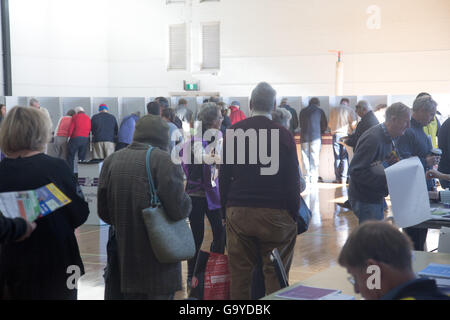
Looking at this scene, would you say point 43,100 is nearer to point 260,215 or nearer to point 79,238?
point 79,238

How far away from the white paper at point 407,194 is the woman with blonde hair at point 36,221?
75.1 inches

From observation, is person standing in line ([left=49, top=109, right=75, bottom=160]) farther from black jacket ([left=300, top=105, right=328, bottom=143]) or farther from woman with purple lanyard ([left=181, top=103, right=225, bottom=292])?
woman with purple lanyard ([left=181, top=103, right=225, bottom=292])

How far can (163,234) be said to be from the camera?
124 inches

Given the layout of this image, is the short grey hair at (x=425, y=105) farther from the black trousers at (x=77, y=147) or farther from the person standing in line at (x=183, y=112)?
the black trousers at (x=77, y=147)

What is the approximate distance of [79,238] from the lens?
289 inches

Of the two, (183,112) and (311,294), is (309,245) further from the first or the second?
(183,112)

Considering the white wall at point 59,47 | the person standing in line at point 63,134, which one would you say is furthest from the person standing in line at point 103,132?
the white wall at point 59,47

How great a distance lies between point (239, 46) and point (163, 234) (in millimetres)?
16422

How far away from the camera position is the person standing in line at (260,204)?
11.6 feet

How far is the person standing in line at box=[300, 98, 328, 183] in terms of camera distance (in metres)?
12.9

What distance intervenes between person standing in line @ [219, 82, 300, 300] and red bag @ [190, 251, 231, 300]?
0.20 meters

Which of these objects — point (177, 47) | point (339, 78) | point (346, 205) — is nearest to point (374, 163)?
point (346, 205)

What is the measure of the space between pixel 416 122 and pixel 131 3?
16.7 metres

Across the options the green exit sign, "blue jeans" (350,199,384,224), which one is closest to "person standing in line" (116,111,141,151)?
"blue jeans" (350,199,384,224)
